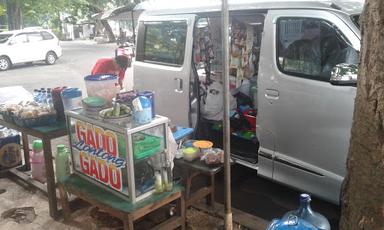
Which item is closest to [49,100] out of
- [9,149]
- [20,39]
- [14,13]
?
[9,149]

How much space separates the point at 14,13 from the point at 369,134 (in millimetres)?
24608

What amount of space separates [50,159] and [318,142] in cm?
232

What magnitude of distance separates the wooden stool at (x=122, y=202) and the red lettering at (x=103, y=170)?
0.30 ft

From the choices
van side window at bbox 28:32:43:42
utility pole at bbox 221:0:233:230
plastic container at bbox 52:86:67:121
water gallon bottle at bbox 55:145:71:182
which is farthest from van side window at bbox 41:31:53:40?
utility pole at bbox 221:0:233:230

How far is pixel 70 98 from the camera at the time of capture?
325 centimetres

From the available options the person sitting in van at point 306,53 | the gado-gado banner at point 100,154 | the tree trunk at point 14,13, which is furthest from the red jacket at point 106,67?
the tree trunk at point 14,13

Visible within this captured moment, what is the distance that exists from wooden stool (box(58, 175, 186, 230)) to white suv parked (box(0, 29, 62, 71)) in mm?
14679

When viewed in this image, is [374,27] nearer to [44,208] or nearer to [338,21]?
[338,21]

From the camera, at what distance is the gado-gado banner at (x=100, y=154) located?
2.76 m

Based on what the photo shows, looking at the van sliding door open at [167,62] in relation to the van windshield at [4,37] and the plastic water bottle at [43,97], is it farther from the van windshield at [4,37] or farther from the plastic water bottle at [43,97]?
the van windshield at [4,37]

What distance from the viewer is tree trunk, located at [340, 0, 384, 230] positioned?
1.84 metres

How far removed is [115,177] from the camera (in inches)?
112

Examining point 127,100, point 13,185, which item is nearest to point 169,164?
point 127,100

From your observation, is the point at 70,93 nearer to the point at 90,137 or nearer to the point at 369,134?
the point at 90,137
